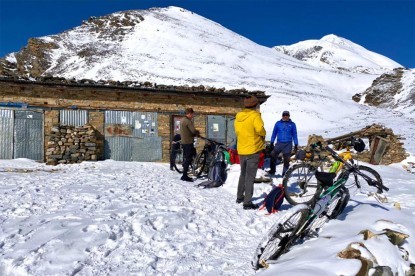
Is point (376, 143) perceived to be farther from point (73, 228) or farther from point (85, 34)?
point (85, 34)

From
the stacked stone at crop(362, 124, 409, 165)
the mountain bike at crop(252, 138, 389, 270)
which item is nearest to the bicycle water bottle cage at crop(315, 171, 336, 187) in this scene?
the mountain bike at crop(252, 138, 389, 270)

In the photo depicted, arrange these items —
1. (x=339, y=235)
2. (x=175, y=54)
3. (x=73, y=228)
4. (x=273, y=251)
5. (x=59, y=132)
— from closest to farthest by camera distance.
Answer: (x=273, y=251)
(x=339, y=235)
(x=73, y=228)
(x=59, y=132)
(x=175, y=54)

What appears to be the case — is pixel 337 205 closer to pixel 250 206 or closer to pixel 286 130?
pixel 250 206

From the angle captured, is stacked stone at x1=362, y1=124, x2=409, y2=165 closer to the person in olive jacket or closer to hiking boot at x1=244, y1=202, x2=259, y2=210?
the person in olive jacket

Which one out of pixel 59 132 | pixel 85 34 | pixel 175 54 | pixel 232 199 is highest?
pixel 85 34

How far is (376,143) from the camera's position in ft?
47.4

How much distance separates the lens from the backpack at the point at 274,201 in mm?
6129

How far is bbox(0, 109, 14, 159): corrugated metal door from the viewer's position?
43.2 feet

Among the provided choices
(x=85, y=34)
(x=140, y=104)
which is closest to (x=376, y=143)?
(x=140, y=104)

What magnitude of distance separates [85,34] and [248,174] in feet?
276

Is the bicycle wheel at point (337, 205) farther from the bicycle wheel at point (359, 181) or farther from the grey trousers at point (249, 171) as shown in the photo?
the grey trousers at point (249, 171)

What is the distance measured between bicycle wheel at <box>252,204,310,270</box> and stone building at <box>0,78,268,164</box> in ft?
35.5

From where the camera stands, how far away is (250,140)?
621 centimetres

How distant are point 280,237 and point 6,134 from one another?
42.1ft
